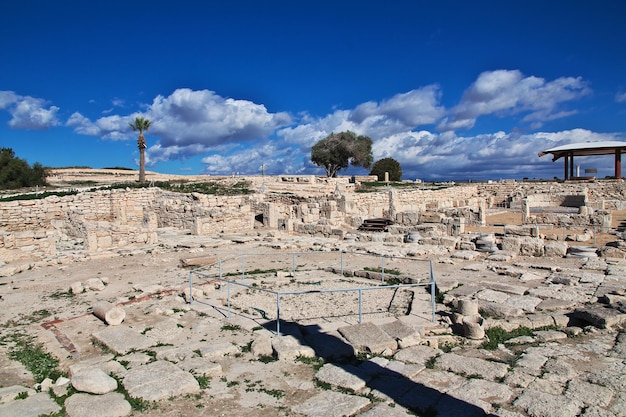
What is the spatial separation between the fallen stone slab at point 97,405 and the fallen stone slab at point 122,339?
1.68 m

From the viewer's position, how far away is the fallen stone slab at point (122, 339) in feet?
22.8

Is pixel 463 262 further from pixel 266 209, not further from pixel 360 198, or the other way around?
pixel 360 198

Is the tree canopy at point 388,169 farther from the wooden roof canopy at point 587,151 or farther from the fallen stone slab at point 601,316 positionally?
the fallen stone slab at point 601,316

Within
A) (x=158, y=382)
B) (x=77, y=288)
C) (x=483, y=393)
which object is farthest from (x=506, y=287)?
(x=77, y=288)

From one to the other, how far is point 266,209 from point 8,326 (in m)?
16.5

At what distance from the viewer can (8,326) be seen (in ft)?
27.5

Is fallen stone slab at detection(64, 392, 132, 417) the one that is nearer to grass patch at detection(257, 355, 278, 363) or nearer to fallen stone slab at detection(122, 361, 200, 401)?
fallen stone slab at detection(122, 361, 200, 401)

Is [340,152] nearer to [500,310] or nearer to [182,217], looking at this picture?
[182,217]

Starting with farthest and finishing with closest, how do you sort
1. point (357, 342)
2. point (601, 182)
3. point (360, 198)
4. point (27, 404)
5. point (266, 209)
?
point (601, 182), point (360, 198), point (266, 209), point (357, 342), point (27, 404)

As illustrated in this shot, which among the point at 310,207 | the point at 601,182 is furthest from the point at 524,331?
the point at 601,182

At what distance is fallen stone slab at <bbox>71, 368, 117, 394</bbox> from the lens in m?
5.27

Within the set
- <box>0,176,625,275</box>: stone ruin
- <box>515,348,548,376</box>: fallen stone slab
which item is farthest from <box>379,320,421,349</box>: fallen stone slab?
<box>0,176,625,275</box>: stone ruin

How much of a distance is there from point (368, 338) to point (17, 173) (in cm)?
4074

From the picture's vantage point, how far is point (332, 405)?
16.6 ft
